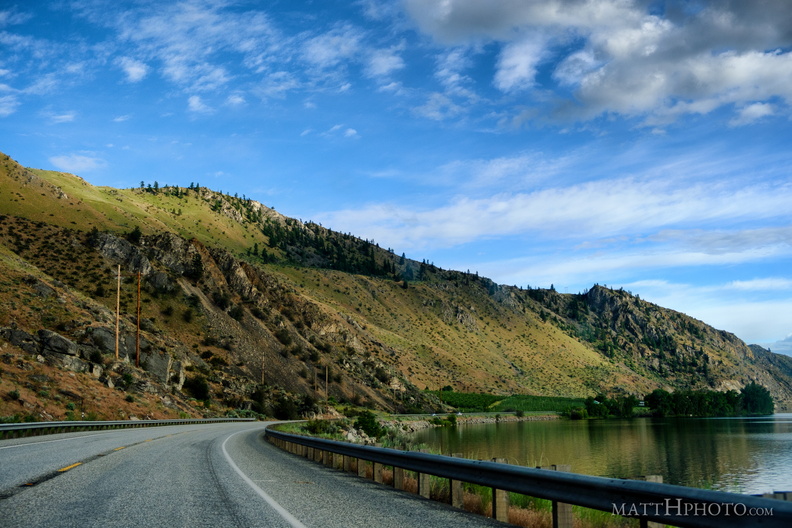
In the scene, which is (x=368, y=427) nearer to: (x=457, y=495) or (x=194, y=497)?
(x=457, y=495)

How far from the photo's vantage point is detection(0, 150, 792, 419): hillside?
4912 centimetres

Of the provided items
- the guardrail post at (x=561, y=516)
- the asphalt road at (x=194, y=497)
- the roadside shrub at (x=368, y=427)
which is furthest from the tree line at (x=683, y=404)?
the guardrail post at (x=561, y=516)

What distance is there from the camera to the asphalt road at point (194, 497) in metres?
7.27

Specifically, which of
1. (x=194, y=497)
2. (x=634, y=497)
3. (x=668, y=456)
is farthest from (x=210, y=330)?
(x=634, y=497)

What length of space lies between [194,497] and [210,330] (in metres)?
73.5

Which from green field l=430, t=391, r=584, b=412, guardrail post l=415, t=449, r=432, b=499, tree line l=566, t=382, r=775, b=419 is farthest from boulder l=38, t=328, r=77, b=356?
tree line l=566, t=382, r=775, b=419

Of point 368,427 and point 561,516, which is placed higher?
point 561,516

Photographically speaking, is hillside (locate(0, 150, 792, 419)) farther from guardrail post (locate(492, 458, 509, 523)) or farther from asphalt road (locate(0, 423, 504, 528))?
guardrail post (locate(492, 458, 509, 523))

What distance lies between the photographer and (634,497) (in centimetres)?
559

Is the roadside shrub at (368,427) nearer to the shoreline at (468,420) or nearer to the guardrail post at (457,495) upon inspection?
the shoreline at (468,420)

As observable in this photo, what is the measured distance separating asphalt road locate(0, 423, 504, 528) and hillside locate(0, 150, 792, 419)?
2525cm

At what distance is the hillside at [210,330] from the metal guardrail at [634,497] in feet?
110

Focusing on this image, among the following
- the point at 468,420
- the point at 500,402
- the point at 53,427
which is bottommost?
the point at 468,420

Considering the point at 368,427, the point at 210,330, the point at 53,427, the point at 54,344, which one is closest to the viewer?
the point at 53,427
